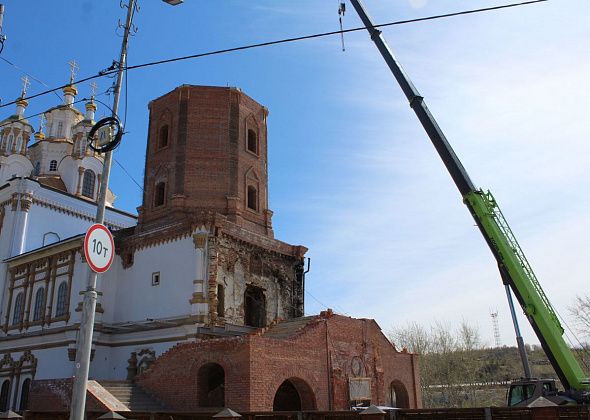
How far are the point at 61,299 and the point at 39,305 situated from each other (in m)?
2.40

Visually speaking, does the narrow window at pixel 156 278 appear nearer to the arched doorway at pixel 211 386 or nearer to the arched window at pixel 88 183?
the arched doorway at pixel 211 386

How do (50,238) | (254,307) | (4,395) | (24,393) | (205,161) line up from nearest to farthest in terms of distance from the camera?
(254,307) < (205,161) < (24,393) < (4,395) < (50,238)

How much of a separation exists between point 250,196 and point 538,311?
1682 cm

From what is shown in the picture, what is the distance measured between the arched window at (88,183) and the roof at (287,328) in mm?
23877

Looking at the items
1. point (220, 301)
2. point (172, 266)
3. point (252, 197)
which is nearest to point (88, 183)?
point (252, 197)

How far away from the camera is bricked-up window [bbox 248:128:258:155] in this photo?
2947 centimetres

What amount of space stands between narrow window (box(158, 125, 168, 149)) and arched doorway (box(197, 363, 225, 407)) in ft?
41.9

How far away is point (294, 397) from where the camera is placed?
2214 cm

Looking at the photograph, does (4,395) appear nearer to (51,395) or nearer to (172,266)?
(51,395)

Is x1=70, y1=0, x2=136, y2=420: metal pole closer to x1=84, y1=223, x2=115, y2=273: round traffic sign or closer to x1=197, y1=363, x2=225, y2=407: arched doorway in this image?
x1=84, y1=223, x2=115, y2=273: round traffic sign

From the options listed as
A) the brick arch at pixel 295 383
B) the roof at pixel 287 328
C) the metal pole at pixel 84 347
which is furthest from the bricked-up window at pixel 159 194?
the metal pole at pixel 84 347

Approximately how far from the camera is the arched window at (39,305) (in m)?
29.3

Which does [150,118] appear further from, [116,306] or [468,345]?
[468,345]

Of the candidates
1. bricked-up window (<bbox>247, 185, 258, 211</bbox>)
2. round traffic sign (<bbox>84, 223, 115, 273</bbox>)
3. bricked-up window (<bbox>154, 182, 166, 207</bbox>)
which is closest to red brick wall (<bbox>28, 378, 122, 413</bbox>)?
round traffic sign (<bbox>84, 223, 115, 273</bbox>)
